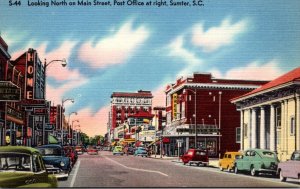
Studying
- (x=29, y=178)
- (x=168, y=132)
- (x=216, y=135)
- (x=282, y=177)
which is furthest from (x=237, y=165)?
(x=168, y=132)

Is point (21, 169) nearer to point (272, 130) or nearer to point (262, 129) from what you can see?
point (272, 130)

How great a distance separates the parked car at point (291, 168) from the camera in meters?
24.0

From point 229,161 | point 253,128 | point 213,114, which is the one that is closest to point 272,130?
point 253,128

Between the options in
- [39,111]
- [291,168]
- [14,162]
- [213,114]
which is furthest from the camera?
[213,114]

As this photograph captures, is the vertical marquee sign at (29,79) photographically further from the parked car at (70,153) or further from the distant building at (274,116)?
the distant building at (274,116)

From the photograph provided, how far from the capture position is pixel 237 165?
33281mm

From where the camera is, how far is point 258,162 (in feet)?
99.2

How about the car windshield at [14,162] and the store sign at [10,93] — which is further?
the store sign at [10,93]

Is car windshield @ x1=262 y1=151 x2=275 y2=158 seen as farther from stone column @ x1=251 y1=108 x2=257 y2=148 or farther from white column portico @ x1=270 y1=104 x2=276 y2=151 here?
stone column @ x1=251 y1=108 x2=257 y2=148

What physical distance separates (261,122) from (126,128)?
99155 millimetres

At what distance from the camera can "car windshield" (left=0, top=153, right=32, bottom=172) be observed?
44.6 ft

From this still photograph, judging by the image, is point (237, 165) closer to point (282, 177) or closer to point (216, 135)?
point (282, 177)

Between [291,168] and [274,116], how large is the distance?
20.8 m

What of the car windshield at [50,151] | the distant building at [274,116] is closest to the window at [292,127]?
the distant building at [274,116]
